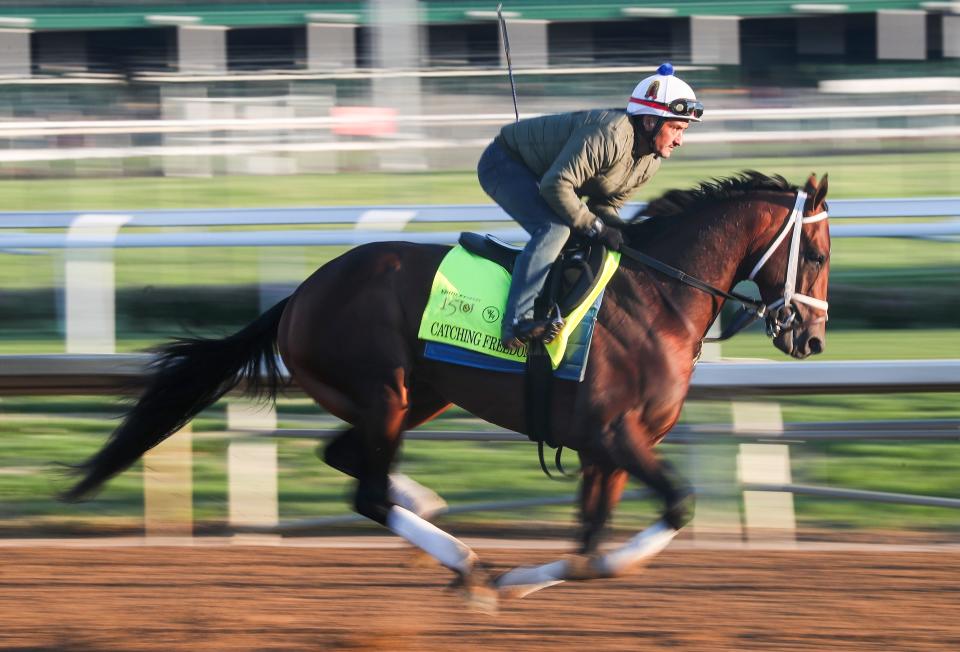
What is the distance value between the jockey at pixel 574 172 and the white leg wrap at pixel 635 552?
668mm

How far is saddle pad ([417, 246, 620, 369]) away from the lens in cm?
420

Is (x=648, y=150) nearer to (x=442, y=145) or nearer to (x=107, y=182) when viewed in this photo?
(x=442, y=145)

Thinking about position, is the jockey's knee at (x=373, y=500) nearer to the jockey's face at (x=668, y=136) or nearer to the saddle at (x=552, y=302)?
the saddle at (x=552, y=302)

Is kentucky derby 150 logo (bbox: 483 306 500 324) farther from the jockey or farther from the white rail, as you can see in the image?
the white rail

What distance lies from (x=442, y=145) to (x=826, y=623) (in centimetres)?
959

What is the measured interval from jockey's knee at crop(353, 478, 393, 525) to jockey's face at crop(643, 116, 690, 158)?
4.48ft

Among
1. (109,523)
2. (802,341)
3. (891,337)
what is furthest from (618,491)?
(891,337)

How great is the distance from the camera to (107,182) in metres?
13.4

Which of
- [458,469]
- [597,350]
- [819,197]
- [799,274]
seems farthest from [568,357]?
[458,469]

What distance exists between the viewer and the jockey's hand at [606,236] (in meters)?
4.14

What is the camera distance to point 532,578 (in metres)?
4.04

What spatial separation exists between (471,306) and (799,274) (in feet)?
3.35

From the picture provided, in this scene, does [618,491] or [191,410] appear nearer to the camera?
[618,491]

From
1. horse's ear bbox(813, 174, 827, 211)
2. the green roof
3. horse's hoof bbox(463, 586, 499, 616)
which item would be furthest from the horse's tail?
the green roof
